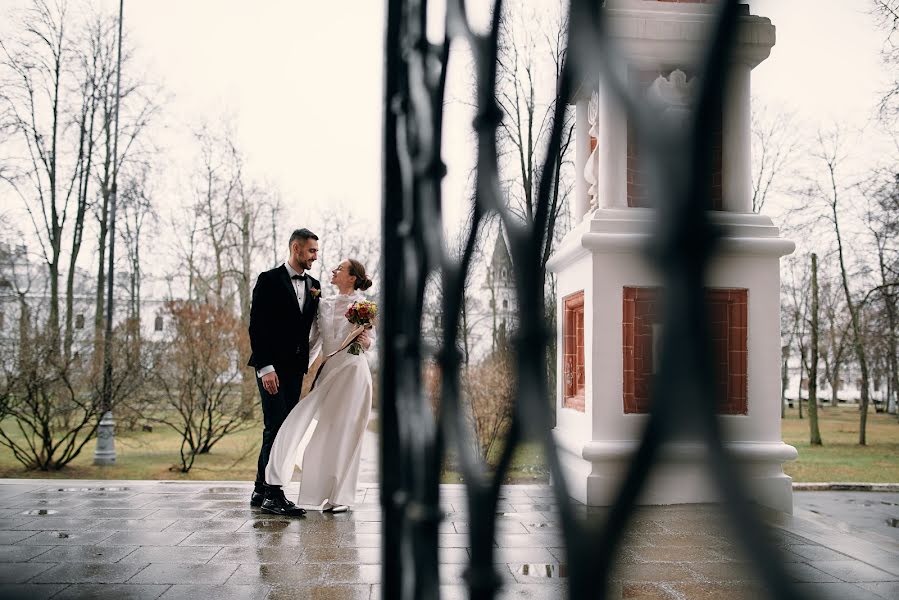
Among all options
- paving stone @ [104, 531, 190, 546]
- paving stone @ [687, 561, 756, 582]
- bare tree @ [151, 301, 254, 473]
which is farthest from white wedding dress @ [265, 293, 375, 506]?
bare tree @ [151, 301, 254, 473]

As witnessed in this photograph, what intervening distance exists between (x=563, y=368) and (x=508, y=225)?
820 centimetres

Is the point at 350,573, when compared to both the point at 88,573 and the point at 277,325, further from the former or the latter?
the point at 277,325

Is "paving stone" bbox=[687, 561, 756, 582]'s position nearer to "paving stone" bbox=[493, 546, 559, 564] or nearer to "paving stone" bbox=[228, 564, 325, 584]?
"paving stone" bbox=[493, 546, 559, 564]

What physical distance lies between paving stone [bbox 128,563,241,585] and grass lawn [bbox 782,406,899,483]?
11960mm

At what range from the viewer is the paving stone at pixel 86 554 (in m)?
4.94

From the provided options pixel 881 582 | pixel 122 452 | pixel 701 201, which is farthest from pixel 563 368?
pixel 122 452

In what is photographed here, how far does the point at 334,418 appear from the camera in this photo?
7074mm

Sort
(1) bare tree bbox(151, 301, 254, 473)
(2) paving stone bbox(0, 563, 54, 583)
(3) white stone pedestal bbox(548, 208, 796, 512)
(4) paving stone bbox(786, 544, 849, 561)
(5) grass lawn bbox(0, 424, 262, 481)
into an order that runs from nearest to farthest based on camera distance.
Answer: (2) paving stone bbox(0, 563, 54, 583) → (4) paving stone bbox(786, 544, 849, 561) → (3) white stone pedestal bbox(548, 208, 796, 512) → (5) grass lawn bbox(0, 424, 262, 481) → (1) bare tree bbox(151, 301, 254, 473)

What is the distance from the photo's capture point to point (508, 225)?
0.65 meters

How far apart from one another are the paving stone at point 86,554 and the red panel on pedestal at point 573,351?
444cm

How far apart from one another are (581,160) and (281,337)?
163 inches

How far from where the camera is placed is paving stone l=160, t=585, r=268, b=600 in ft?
13.5

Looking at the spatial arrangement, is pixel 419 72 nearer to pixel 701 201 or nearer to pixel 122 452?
pixel 701 201

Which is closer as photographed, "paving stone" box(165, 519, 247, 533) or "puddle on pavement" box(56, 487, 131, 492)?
"paving stone" box(165, 519, 247, 533)
